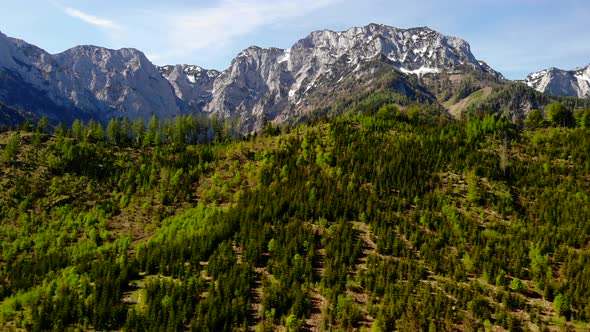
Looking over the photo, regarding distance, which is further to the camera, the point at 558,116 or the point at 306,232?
the point at 558,116

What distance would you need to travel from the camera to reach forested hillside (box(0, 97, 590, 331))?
3004 inches

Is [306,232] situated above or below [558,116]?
below

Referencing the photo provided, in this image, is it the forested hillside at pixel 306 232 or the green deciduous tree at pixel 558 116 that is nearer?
the forested hillside at pixel 306 232

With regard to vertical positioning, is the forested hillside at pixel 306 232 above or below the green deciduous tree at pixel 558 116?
below

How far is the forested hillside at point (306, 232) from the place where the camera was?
7631 cm

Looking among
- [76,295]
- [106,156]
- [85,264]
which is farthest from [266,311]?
[106,156]

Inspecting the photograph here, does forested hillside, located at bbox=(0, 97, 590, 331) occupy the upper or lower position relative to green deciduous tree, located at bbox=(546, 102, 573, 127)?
lower

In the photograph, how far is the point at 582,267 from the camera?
86.8m

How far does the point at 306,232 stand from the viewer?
99.8 m

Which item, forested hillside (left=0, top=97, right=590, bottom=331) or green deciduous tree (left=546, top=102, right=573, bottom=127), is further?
green deciduous tree (left=546, top=102, right=573, bottom=127)

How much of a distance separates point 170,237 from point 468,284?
221ft

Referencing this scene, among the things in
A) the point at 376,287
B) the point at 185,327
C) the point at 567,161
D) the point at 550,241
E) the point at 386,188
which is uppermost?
the point at 567,161

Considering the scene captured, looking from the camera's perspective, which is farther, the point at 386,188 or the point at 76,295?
the point at 386,188

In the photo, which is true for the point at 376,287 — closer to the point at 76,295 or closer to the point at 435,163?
the point at 76,295
